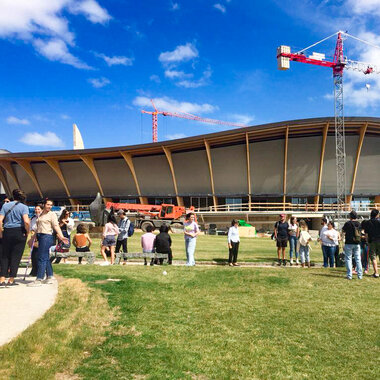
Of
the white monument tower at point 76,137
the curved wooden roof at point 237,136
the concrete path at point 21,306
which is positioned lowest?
the concrete path at point 21,306

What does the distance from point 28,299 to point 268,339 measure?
14.0 ft

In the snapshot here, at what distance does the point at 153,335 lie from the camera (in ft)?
15.1

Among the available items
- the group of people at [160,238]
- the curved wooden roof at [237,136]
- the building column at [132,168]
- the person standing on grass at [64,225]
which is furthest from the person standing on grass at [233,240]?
the building column at [132,168]

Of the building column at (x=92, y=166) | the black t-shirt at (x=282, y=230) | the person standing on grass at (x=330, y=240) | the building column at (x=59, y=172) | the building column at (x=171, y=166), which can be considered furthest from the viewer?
the building column at (x=59, y=172)

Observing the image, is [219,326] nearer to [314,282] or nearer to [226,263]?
[314,282]

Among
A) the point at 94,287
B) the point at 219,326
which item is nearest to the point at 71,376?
the point at 219,326

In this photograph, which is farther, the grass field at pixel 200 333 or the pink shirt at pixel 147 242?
the pink shirt at pixel 147 242

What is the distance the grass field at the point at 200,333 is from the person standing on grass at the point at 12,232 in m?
1.22

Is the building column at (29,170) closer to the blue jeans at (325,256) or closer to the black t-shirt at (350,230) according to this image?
the blue jeans at (325,256)

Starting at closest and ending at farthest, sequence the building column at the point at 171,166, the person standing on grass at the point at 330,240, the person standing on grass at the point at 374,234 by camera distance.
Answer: the person standing on grass at the point at 374,234 < the person standing on grass at the point at 330,240 < the building column at the point at 171,166

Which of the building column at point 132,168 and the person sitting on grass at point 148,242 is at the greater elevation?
the building column at point 132,168

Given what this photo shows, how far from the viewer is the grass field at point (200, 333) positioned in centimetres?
369

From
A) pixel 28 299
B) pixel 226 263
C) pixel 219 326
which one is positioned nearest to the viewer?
pixel 219 326

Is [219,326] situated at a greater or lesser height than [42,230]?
lesser
